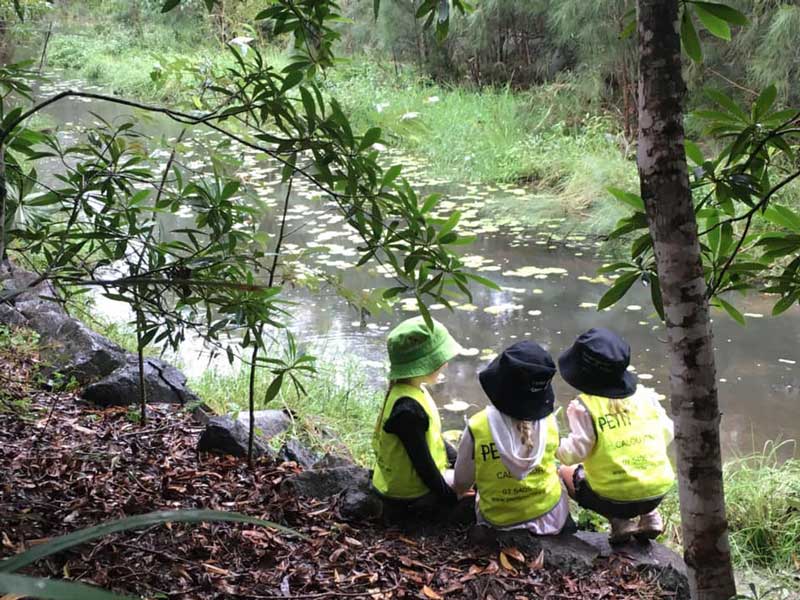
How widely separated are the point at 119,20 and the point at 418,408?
2267 centimetres

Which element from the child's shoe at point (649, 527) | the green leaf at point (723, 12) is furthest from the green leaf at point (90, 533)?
the child's shoe at point (649, 527)

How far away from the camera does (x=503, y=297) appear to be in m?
6.02

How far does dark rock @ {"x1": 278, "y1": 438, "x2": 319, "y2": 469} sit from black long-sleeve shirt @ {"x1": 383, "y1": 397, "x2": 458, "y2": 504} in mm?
495

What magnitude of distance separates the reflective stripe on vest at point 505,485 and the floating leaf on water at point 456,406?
6.79 feet

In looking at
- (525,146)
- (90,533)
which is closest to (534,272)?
(525,146)

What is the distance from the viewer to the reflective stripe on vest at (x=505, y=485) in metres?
2.31

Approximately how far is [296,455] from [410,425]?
63cm

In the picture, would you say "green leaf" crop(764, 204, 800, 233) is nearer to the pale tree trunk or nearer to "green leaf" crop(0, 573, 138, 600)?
the pale tree trunk

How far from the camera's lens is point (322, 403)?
4074mm

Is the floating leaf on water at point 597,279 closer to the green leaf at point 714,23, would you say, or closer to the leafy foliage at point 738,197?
the leafy foliage at point 738,197

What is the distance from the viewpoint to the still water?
4453mm

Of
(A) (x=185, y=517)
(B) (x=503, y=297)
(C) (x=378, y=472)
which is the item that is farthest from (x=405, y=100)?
(A) (x=185, y=517)

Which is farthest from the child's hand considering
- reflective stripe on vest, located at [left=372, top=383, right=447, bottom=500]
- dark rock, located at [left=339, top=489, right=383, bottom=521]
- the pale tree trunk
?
the pale tree trunk

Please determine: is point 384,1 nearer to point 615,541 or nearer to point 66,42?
point 615,541
